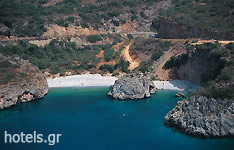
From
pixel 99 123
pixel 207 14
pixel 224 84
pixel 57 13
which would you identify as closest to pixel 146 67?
pixel 207 14

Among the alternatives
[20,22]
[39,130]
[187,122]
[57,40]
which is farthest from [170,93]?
[20,22]

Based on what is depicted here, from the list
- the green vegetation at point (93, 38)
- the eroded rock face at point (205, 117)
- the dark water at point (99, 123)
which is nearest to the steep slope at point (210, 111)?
the eroded rock face at point (205, 117)

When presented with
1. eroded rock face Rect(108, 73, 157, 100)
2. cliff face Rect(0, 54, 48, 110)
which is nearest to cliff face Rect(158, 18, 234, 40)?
eroded rock face Rect(108, 73, 157, 100)

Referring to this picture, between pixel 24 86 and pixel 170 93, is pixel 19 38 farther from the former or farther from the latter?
pixel 170 93

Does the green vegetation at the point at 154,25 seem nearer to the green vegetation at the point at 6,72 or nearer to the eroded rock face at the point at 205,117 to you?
the green vegetation at the point at 6,72

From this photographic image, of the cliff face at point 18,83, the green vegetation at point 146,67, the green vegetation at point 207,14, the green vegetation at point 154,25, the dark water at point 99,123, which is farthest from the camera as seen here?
the green vegetation at point 154,25

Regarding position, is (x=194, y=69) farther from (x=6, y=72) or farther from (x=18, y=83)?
(x=6, y=72)

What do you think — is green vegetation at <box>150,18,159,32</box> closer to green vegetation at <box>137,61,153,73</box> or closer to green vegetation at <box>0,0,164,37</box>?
green vegetation at <box>0,0,164,37</box>
